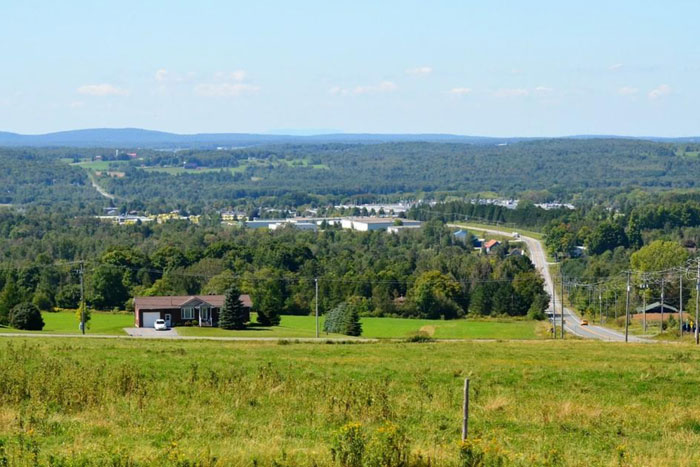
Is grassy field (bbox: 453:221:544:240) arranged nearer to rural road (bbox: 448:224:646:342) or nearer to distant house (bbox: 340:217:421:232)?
rural road (bbox: 448:224:646:342)

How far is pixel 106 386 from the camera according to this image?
54.6 ft

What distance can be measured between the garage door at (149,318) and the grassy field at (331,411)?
118 ft

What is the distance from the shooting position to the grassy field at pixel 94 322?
5269 centimetres

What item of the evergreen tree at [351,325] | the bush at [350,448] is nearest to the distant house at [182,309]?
the evergreen tree at [351,325]

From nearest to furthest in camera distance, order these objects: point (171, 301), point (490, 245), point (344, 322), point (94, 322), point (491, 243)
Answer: point (344, 322) < point (94, 322) < point (171, 301) < point (490, 245) < point (491, 243)

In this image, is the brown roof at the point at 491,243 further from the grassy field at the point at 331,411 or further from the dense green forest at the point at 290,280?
the grassy field at the point at 331,411

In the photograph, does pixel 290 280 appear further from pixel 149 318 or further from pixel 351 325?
pixel 351 325

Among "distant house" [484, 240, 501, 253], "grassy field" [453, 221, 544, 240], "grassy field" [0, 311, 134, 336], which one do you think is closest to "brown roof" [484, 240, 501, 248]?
"distant house" [484, 240, 501, 253]

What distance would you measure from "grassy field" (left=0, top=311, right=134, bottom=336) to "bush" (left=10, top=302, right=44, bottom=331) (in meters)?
0.80

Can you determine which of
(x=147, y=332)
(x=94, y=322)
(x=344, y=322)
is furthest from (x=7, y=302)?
(x=344, y=322)

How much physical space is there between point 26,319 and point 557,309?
47084 mm

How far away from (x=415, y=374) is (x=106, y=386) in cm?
601

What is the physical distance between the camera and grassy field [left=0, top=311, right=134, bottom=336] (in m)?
52.7

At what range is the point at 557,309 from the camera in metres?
82.9
